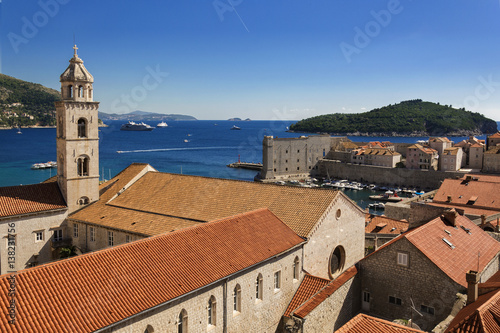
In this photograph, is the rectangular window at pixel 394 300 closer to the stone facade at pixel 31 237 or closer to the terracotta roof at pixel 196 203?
the terracotta roof at pixel 196 203

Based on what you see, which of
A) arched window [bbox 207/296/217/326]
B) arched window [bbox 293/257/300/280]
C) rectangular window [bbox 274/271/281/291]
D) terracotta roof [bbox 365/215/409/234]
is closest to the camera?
arched window [bbox 207/296/217/326]

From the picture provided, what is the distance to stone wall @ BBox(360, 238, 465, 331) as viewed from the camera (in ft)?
64.9

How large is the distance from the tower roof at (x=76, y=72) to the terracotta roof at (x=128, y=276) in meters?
17.3

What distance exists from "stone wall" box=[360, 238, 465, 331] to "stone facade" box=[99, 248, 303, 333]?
4.18m

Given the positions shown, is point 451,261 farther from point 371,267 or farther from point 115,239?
point 115,239

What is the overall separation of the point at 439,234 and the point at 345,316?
287 inches

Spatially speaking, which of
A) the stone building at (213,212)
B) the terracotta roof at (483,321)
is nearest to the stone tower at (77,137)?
the stone building at (213,212)

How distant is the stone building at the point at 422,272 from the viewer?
782 inches

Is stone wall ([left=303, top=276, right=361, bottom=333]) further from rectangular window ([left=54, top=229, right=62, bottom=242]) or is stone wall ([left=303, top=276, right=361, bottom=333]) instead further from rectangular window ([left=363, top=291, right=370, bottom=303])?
rectangular window ([left=54, top=229, right=62, bottom=242])

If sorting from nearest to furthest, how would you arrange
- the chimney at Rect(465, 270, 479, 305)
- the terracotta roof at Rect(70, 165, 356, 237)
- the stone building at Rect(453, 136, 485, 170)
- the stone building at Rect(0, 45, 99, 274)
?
the chimney at Rect(465, 270, 479, 305)
the terracotta roof at Rect(70, 165, 356, 237)
the stone building at Rect(0, 45, 99, 274)
the stone building at Rect(453, 136, 485, 170)

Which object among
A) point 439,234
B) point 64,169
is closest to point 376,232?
point 439,234

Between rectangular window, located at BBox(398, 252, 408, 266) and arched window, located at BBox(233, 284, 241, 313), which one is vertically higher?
rectangular window, located at BBox(398, 252, 408, 266)

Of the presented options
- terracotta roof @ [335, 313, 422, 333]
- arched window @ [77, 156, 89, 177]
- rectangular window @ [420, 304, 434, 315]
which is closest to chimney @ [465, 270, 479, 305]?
rectangular window @ [420, 304, 434, 315]

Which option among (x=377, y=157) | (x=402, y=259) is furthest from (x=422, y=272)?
(x=377, y=157)
